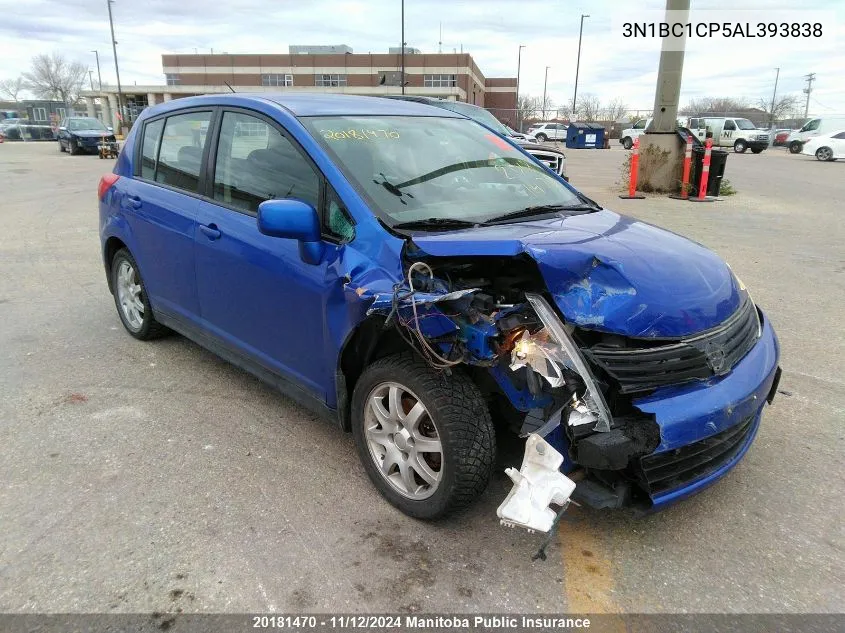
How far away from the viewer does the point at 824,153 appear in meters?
28.0

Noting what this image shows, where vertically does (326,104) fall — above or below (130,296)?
above

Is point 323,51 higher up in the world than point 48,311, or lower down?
higher up

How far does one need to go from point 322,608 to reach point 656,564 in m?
1.33

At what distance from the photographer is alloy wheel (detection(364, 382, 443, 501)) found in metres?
2.64

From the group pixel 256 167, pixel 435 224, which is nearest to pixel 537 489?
pixel 435 224

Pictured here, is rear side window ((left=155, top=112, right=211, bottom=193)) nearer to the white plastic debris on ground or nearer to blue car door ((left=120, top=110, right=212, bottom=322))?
blue car door ((left=120, top=110, right=212, bottom=322))

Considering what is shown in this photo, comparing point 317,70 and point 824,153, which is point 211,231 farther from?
point 317,70

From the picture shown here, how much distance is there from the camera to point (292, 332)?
10.2ft

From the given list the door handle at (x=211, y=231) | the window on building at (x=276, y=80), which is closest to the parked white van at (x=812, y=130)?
the door handle at (x=211, y=231)

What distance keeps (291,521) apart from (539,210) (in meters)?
1.97

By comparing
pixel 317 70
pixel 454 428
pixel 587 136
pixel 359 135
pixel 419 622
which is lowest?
pixel 419 622

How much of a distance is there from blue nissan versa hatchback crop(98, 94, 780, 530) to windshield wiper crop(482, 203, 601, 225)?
1 centimetres

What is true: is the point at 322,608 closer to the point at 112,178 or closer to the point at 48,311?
the point at 112,178

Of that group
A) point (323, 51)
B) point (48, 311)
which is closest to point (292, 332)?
point (48, 311)
